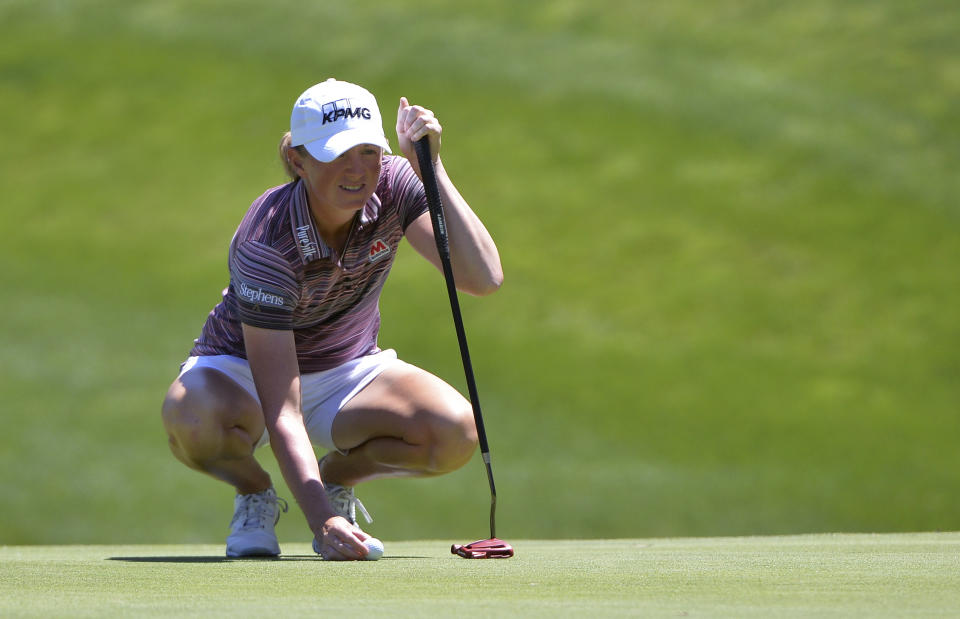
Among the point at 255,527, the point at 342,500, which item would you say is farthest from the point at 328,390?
the point at 255,527

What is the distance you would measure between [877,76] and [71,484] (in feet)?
23.2

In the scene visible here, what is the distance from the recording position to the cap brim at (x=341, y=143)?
272cm

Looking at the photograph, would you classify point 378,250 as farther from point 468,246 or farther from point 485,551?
point 485,551

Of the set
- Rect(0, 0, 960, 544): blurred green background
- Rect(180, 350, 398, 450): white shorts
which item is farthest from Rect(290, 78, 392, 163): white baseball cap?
Rect(0, 0, 960, 544): blurred green background

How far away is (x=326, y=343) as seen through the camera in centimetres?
322

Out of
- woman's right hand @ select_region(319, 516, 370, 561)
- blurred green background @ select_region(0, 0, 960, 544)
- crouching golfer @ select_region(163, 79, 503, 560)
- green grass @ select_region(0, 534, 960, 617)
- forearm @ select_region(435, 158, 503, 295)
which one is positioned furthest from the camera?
blurred green background @ select_region(0, 0, 960, 544)

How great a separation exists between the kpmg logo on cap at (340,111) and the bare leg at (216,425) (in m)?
0.71

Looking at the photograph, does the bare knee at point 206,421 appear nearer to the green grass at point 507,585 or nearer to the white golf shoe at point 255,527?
the white golf shoe at point 255,527

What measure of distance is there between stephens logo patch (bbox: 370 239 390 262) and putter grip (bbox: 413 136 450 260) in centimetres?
16

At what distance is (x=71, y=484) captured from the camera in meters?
5.98

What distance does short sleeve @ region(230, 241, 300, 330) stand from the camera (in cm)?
275

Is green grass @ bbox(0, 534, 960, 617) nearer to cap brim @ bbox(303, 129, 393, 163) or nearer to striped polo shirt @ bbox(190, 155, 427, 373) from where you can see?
striped polo shirt @ bbox(190, 155, 427, 373)

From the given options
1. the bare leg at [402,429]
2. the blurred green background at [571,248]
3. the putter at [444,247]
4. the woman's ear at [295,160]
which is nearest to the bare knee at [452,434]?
the bare leg at [402,429]

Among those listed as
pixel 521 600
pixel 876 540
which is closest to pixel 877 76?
pixel 876 540
